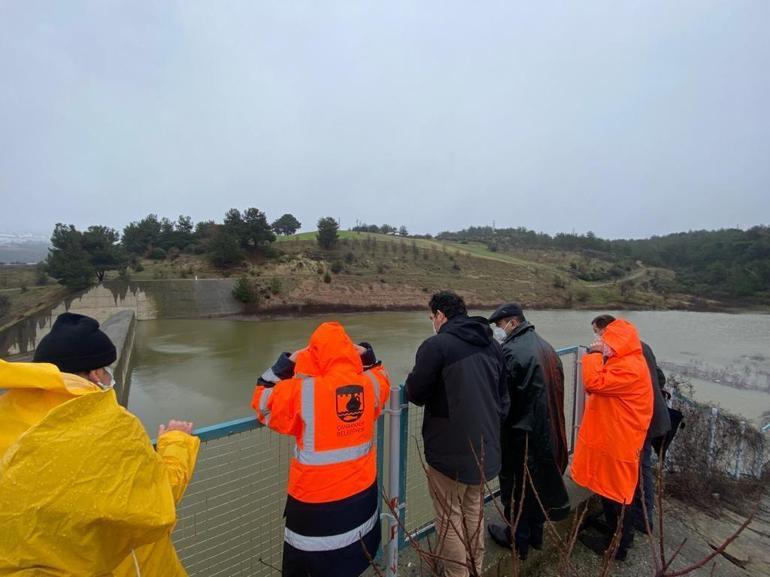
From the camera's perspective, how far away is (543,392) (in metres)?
2.52

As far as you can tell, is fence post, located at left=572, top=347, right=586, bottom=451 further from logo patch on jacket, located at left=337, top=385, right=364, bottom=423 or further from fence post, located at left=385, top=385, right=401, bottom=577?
logo patch on jacket, located at left=337, top=385, right=364, bottom=423

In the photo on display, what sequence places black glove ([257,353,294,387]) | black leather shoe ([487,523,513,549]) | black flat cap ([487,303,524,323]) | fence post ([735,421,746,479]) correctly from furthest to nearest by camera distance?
fence post ([735,421,746,479]), black flat cap ([487,303,524,323]), black leather shoe ([487,523,513,549]), black glove ([257,353,294,387])

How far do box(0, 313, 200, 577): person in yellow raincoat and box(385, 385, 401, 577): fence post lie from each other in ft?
4.66

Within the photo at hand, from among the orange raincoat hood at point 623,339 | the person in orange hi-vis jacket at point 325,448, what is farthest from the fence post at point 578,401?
the person in orange hi-vis jacket at point 325,448

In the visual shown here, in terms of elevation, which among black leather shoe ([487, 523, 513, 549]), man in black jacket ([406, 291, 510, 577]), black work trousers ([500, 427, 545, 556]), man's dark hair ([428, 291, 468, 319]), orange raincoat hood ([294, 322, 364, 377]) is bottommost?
black leather shoe ([487, 523, 513, 549])

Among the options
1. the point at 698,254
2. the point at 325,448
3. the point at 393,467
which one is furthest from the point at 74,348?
the point at 698,254

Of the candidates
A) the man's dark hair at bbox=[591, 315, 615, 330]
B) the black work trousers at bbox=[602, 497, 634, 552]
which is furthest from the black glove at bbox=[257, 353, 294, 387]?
the black work trousers at bbox=[602, 497, 634, 552]

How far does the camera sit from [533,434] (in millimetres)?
2543

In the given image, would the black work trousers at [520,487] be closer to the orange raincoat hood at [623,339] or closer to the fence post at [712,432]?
the orange raincoat hood at [623,339]

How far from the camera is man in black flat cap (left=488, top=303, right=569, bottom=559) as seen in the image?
100.0 inches

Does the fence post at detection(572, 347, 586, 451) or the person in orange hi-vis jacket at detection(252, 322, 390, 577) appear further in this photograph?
the fence post at detection(572, 347, 586, 451)

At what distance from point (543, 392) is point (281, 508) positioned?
2.06 meters

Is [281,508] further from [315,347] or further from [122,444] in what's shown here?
[122,444]

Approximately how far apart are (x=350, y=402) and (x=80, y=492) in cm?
117
